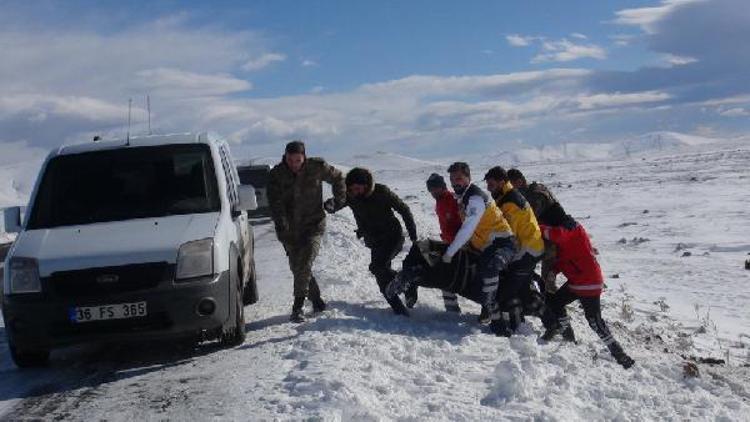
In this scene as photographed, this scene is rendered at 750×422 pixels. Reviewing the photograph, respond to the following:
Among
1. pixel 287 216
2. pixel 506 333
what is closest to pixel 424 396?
pixel 506 333

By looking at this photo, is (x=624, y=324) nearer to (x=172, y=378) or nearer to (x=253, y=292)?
(x=253, y=292)

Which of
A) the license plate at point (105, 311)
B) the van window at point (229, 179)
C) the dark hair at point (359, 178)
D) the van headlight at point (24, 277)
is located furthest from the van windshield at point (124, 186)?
the dark hair at point (359, 178)

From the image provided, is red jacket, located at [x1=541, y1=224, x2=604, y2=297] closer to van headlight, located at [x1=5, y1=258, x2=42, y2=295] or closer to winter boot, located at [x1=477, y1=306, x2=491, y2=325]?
winter boot, located at [x1=477, y1=306, x2=491, y2=325]

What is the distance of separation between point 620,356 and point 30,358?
5169 mm

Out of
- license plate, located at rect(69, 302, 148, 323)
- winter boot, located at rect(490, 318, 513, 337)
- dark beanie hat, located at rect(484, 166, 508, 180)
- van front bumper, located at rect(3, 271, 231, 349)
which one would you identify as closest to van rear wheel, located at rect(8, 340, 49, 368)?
van front bumper, located at rect(3, 271, 231, 349)

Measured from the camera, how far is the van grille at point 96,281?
543 cm

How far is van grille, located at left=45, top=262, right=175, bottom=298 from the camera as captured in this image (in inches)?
214

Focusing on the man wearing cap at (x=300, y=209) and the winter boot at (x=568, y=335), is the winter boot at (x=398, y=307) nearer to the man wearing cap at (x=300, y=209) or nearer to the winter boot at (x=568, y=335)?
the man wearing cap at (x=300, y=209)

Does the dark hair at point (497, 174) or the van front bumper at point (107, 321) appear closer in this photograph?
the van front bumper at point (107, 321)

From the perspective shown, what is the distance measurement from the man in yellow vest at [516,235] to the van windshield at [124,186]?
273cm

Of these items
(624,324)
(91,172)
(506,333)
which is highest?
(91,172)

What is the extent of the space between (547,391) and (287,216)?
11.0 ft

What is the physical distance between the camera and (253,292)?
8.30 m

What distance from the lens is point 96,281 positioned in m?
5.43
